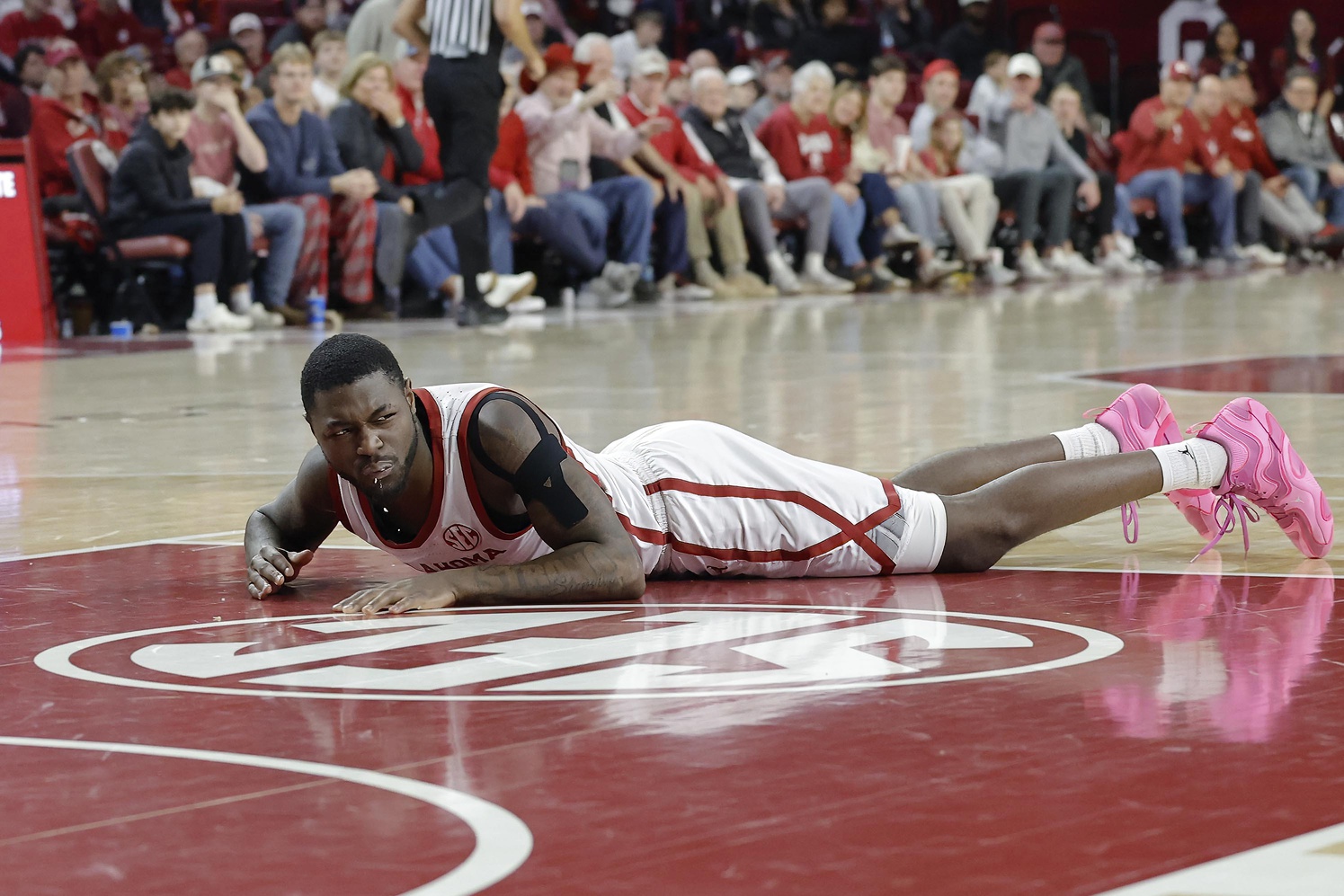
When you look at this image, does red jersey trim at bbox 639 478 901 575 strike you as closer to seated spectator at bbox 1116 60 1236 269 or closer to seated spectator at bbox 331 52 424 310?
seated spectator at bbox 331 52 424 310

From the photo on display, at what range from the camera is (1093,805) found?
2.13 m

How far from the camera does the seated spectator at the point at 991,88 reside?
55.3 ft

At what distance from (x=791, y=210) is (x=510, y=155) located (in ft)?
9.34

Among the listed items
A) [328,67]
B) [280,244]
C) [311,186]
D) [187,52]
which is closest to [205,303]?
[280,244]

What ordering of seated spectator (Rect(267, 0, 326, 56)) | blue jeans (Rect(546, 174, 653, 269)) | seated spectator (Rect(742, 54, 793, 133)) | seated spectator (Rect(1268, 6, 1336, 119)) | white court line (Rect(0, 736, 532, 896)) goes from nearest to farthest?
white court line (Rect(0, 736, 532, 896))
blue jeans (Rect(546, 174, 653, 269))
seated spectator (Rect(267, 0, 326, 56))
seated spectator (Rect(742, 54, 793, 133))
seated spectator (Rect(1268, 6, 1336, 119))

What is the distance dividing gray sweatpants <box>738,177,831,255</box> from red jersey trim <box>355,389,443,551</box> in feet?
36.5

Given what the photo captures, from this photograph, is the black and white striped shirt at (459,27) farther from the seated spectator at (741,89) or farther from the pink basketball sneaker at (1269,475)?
the pink basketball sneaker at (1269,475)

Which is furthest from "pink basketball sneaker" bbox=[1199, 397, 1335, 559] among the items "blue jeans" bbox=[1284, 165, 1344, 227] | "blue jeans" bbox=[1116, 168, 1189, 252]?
"blue jeans" bbox=[1284, 165, 1344, 227]

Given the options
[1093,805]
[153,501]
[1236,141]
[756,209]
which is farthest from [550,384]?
[1236,141]

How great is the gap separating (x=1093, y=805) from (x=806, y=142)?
43.2ft

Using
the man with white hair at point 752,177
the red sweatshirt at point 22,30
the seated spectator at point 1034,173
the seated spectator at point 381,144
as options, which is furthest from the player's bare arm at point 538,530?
the seated spectator at point 1034,173

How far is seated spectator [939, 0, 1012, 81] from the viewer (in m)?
18.6

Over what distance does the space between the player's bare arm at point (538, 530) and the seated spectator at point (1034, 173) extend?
44.5ft

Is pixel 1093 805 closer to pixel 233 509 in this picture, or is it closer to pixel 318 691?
pixel 318 691
